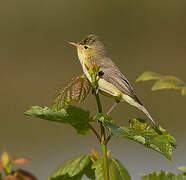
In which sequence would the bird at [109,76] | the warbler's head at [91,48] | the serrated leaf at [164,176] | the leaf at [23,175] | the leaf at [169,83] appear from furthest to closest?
the warbler's head at [91,48]
the bird at [109,76]
the leaf at [169,83]
the serrated leaf at [164,176]
the leaf at [23,175]

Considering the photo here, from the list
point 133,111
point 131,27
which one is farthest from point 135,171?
point 131,27

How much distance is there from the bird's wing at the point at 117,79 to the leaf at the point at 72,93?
1.69 meters

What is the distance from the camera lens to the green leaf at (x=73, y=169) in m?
1.67

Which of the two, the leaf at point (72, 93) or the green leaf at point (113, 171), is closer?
the green leaf at point (113, 171)

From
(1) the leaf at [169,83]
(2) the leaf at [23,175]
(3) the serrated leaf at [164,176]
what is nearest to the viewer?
(2) the leaf at [23,175]

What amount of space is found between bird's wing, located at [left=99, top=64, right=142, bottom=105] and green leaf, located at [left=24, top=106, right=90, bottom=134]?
1729 millimetres

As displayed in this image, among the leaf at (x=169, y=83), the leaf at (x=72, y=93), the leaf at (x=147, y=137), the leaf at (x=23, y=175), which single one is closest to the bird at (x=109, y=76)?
the leaf at (x=169, y=83)

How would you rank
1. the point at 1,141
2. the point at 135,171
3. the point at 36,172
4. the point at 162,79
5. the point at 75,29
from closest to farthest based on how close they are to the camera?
the point at 162,79 < the point at 135,171 < the point at 36,172 < the point at 1,141 < the point at 75,29

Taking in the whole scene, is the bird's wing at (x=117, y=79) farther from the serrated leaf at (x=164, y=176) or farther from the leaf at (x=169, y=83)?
the serrated leaf at (x=164, y=176)

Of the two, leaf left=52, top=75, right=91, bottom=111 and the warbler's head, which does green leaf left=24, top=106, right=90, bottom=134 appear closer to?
leaf left=52, top=75, right=91, bottom=111

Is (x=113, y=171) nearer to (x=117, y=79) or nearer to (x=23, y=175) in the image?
(x=23, y=175)

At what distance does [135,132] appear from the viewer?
1.63 meters

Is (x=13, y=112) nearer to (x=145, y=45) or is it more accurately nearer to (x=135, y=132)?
(x=145, y=45)

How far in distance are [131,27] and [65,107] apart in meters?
14.2
